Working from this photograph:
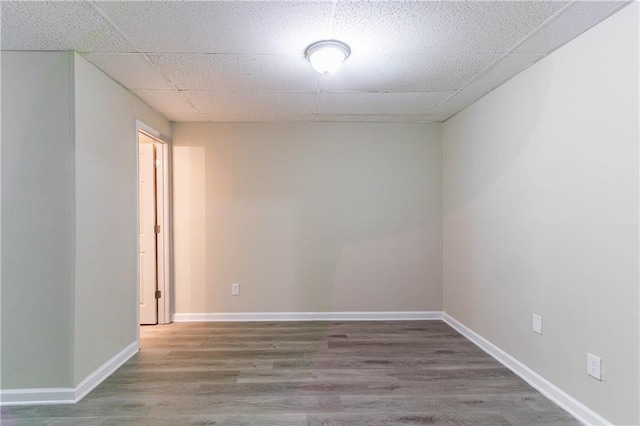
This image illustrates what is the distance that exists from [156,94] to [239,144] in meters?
1.09

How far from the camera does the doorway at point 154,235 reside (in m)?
3.71

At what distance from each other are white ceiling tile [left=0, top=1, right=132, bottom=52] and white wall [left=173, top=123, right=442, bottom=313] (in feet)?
5.67

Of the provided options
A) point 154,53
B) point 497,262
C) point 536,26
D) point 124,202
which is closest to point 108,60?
point 154,53

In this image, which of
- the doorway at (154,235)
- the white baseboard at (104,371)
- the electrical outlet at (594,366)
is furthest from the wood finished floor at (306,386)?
the doorway at (154,235)

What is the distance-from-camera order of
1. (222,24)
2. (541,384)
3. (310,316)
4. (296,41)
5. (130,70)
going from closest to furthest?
(222,24) → (296,41) → (541,384) → (130,70) → (310,316)

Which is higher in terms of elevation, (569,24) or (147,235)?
(569,24)

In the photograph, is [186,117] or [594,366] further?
[186,117]

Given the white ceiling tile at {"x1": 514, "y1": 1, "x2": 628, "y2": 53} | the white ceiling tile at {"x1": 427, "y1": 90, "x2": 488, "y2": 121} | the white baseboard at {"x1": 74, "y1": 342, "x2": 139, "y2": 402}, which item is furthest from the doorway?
the white ceiling tile at {"x1": 514, "y1": 1, "x2": 628, "y2": 53}

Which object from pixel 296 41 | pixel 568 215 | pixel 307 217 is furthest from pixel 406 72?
pixel 307 217

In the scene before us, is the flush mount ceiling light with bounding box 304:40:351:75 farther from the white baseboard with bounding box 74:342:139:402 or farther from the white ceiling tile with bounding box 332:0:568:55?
the white baseboard with bounding box 74:342:139:402

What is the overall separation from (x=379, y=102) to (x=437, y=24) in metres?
1.34

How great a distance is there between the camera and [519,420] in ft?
6.49

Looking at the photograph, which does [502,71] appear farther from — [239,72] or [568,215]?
[239,72]

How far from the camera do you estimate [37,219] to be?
2166 millimetres
